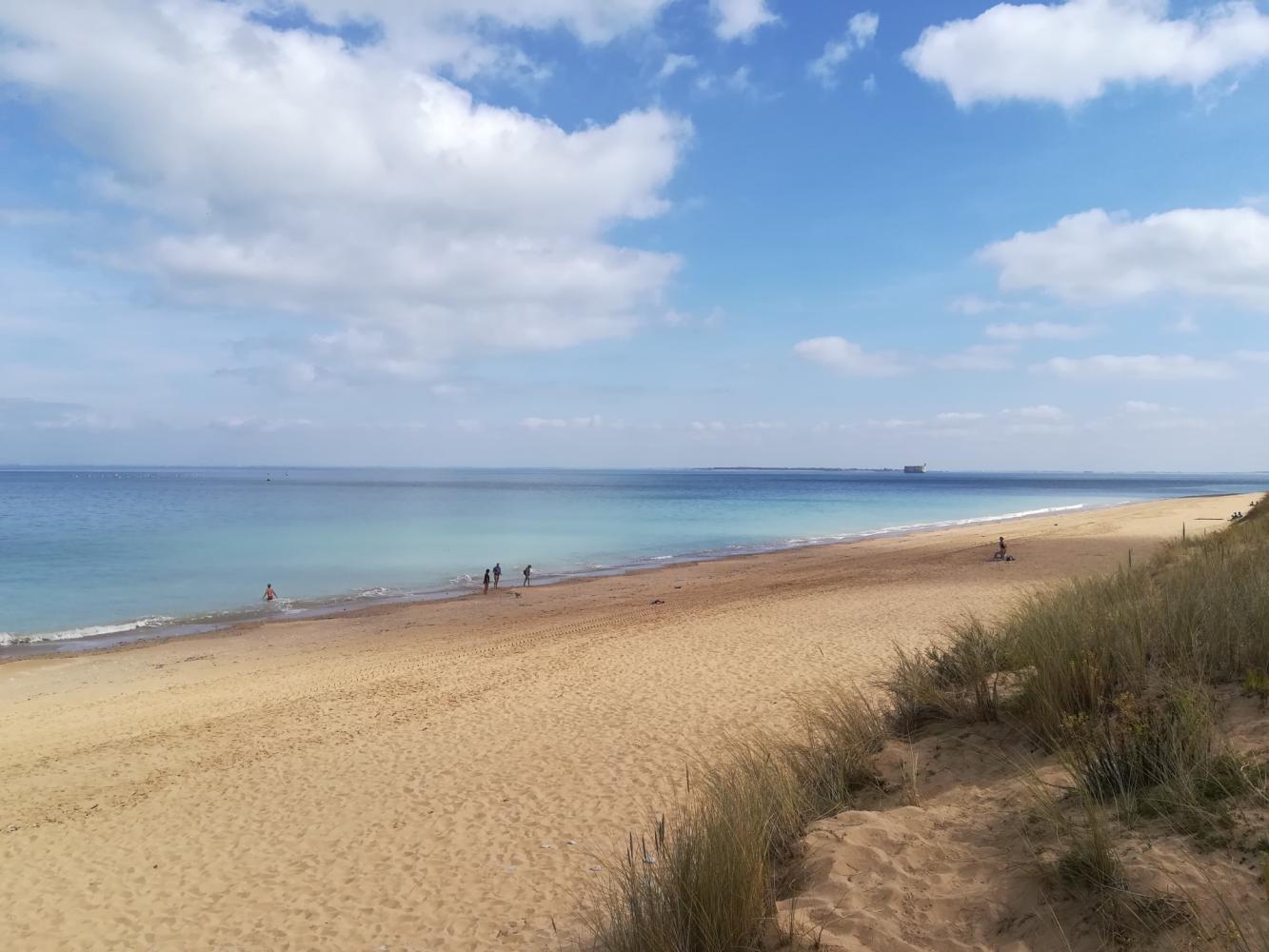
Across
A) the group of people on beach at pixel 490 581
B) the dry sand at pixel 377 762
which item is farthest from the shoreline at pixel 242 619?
the dry sand at pixel 377 762

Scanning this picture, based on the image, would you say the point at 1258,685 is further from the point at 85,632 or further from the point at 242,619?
the point at 85,632

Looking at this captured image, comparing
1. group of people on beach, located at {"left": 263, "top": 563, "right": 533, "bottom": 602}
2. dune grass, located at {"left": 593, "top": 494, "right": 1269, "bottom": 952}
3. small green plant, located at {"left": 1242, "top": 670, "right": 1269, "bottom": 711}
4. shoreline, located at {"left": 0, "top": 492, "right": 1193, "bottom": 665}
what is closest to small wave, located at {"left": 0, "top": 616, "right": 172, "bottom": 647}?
shoreline, located at {"left": 0, "top": 492, "right": 1193, "bottom": 665}

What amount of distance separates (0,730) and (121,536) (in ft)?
128

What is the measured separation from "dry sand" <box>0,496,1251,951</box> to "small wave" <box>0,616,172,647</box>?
10.3ft

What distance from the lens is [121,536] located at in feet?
147

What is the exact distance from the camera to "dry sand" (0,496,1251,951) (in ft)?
18.9

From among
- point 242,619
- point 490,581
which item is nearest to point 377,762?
point 242,619

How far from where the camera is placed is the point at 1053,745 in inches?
192

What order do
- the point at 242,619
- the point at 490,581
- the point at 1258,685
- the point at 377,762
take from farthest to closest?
1. the point at 490,581
2. the point at 242,619
3. the point at 377,762
4. the point at 1258,685

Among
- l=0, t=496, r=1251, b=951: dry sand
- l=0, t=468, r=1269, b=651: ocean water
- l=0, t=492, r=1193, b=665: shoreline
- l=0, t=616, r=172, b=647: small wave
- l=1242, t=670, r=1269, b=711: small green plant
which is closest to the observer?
l=1242, t=670, r=1269, b=711: small green plant

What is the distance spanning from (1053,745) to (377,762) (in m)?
7.19

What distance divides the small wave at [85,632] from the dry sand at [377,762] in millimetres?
3152

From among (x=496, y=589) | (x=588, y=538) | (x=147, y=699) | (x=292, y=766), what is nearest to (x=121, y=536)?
(x=588, y=538)

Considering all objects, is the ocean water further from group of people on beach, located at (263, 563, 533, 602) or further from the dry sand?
the dry sand
